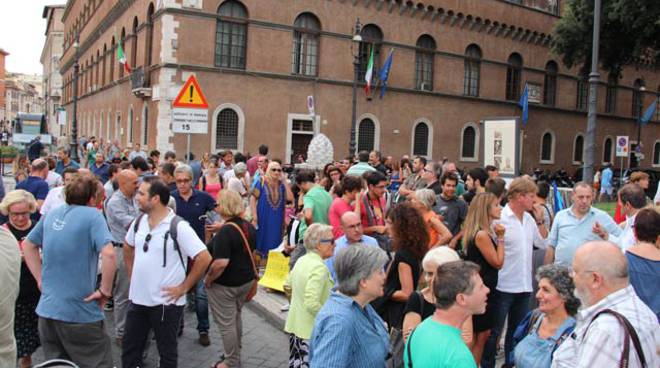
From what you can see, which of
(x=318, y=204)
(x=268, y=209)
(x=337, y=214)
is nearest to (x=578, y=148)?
(x=268, y=209)

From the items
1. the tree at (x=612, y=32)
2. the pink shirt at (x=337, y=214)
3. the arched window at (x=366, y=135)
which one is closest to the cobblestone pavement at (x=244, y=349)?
the pink shirt at (x=337, y=214)

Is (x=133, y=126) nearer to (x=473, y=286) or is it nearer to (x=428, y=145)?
(x=428, y=145)

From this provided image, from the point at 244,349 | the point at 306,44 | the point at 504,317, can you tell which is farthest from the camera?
the point at 306,44

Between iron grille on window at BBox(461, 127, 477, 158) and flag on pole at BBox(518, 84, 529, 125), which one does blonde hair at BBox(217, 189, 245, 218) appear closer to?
iron grille on window at BBox(461, 127, 477, 158)

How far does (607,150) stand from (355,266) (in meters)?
42.3

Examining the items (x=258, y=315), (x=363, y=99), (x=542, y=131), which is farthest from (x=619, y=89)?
(x=258, y=315)

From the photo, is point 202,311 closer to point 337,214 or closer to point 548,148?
point 337,214

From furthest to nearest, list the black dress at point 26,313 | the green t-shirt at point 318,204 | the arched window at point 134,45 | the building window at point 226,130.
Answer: the arched window at point 134,45 < the building window at point 226,130 < the green t-shirt at point 318,204 < the black dress at point 26,313

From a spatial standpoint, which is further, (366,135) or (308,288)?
(366,135)

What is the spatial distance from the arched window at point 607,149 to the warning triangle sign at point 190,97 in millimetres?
37239

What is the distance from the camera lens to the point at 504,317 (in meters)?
5.73

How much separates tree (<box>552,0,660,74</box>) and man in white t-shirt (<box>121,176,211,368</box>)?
23732 millimetres

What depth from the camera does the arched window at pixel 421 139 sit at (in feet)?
99.1

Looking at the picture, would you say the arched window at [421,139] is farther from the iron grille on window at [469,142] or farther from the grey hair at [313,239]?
the grey hair at [313,239]
